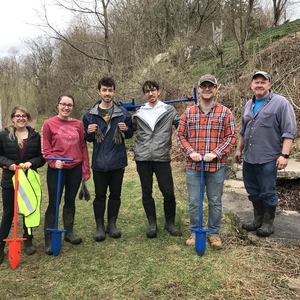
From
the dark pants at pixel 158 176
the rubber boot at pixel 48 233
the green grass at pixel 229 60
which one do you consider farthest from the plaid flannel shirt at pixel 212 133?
the green grass at pixel 229 60

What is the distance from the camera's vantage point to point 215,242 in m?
3.34

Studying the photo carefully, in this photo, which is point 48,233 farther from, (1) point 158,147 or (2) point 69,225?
(1) point 158,147

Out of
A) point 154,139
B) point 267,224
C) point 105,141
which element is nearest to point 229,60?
point 154,139

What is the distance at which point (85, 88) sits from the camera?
14.0 metres

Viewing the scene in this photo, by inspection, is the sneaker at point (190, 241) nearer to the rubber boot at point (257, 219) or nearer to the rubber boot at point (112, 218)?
the rubber boot at point (257, 219)

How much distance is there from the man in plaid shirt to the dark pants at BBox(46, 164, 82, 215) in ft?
4.03

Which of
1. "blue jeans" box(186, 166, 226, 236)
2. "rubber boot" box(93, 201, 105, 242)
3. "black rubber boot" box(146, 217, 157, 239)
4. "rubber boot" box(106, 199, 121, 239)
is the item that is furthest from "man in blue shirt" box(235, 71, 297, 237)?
"rubber boot" box(93, 201, 105, 242)

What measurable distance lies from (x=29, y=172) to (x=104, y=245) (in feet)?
3.89

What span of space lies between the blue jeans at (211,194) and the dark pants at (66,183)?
1257 mm

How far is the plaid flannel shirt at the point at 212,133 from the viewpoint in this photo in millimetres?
3160

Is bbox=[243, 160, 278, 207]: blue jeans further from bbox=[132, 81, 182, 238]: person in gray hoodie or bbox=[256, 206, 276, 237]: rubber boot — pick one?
bbox=[132, 81, 182, 238]: person in gray hoodie

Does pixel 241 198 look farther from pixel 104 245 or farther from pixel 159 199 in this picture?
pixel 104 245

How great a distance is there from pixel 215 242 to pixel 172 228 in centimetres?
62

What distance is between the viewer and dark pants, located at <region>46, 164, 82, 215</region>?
3.39 metres
